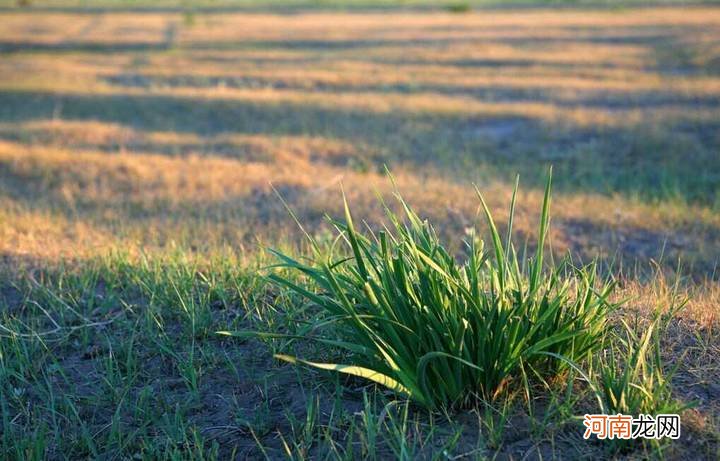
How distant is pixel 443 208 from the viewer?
6969mm

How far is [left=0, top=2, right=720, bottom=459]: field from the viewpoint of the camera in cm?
272

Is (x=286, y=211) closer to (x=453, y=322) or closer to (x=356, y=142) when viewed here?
(x=356, y=142)

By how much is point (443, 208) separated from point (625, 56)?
48.2ft

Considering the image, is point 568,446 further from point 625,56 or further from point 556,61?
point 625,56

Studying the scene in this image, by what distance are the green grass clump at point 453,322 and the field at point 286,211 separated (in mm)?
112

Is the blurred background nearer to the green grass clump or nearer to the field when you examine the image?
the field

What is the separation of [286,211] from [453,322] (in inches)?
177

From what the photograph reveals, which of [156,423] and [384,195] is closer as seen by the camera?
[156,423]

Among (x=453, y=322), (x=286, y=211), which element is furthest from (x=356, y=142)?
(x=453, y=322)

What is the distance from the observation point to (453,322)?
103 inches

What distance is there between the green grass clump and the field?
0.37 ft

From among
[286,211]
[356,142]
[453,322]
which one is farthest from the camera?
[356,142]

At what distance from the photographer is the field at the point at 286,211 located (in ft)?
8.92

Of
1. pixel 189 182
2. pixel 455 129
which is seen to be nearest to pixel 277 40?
pixel 455 129
